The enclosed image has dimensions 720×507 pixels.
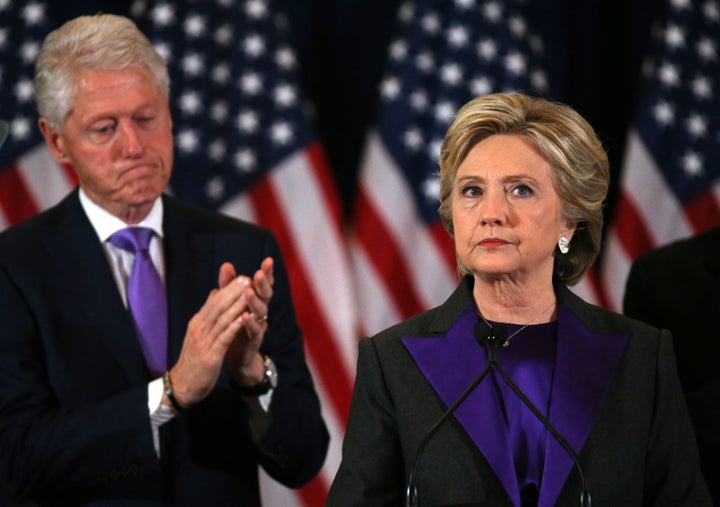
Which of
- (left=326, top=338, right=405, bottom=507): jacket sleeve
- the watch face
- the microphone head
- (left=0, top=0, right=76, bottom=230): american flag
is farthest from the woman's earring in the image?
(left=0, top=0, right=76, bottom=230): american flag

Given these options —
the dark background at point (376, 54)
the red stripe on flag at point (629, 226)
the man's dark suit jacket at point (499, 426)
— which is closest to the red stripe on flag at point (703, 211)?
the red stripe on flag at point (629, 226)

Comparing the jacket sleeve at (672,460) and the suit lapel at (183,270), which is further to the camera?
the suit lapel at (183,270)

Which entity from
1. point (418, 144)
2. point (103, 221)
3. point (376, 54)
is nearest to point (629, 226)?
point (418, 144)

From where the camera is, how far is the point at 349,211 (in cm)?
404

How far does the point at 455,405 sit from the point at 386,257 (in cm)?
214

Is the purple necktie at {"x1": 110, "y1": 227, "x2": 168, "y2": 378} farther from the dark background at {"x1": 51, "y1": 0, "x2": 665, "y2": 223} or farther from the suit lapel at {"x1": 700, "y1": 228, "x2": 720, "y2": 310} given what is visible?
the dark background at {"x1": 51, "y1": 0, "x2": 665, "y2": 223}

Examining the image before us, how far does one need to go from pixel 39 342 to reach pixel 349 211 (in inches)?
69.6

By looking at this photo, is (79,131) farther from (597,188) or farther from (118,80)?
(597,188)

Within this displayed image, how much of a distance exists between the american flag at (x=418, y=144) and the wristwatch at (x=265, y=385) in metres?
1.47

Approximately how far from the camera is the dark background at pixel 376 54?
399 centimetres

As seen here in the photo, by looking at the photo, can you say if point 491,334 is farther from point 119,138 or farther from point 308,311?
point 308,311

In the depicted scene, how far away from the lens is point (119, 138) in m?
2.51

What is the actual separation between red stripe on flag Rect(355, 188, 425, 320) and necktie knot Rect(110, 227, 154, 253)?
1.43 m

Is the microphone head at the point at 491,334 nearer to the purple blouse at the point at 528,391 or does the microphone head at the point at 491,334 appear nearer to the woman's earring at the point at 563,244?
the purple blouse at the point at 528,391
